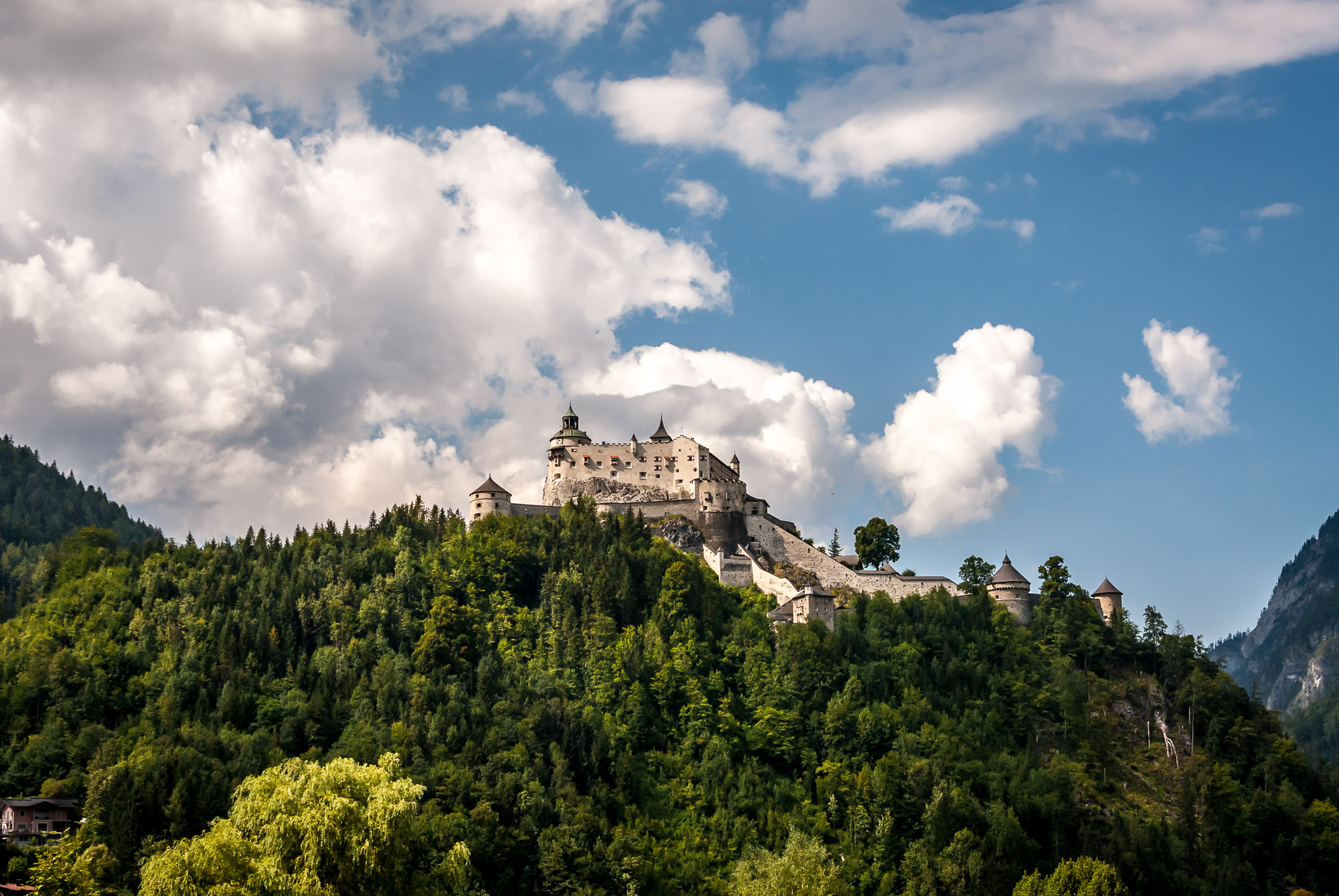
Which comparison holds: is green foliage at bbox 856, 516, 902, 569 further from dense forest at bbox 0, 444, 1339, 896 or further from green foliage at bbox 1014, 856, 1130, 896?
green foliage at bbox 1014, 856, 1130, 896

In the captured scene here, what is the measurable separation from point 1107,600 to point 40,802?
78.8 metres

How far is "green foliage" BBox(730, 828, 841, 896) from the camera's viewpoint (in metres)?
66.5

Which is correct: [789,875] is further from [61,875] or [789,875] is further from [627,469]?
[627,469]

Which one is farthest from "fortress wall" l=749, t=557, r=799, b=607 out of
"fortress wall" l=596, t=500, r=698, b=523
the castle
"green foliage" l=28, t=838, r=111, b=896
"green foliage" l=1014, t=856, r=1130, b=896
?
"green foliage" l=28, t=838, r=111, b=896

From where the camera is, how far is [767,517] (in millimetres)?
114938

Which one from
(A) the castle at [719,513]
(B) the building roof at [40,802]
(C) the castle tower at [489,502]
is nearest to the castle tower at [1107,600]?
(A) the castle at [719,513]

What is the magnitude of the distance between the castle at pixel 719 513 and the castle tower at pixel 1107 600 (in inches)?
4.3

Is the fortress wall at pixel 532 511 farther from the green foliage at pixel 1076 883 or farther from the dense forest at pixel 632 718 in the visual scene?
the green foliage at pixel 1076 883

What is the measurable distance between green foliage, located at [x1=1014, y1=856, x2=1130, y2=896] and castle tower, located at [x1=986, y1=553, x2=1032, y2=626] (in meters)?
30.5

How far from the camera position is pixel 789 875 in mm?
67312

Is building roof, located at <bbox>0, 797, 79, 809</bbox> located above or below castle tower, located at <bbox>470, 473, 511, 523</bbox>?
below

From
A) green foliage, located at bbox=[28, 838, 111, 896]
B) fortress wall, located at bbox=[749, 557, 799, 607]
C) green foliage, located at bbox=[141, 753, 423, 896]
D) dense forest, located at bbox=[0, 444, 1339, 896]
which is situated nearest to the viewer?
green foliage, located at bbox=[141, 753, 423, 896]

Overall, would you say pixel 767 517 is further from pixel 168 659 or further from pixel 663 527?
pixel 168 659

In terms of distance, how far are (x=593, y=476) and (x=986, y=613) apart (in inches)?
1459
